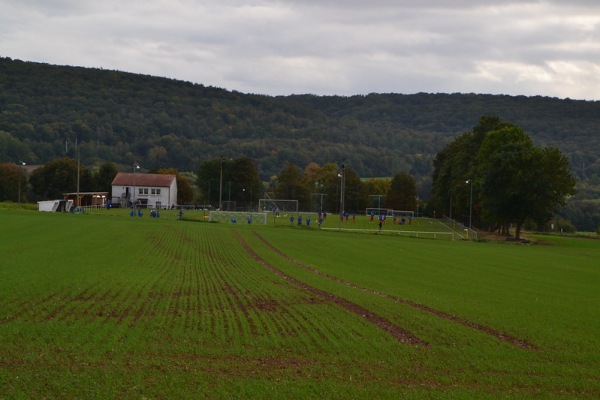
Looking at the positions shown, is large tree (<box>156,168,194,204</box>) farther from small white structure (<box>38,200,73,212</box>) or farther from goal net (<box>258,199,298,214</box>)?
small white structure (<box>38,200,73,212</box>)

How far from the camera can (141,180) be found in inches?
5281

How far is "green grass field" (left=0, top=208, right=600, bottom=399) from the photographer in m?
12.3

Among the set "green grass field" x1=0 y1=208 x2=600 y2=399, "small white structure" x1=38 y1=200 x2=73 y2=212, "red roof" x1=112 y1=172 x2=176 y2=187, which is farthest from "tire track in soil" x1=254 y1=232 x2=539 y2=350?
"red roof" x1=112 y1=172 x2=176 y2=187

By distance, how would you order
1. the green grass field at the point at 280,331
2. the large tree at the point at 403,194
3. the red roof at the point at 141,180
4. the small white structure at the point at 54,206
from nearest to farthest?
the green grass field at the point at 280,331, the small white structure at the point at 54,206, the red roof at the point at 141,180, the large tree at the point at 403,194

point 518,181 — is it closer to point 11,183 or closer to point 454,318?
point 454,318

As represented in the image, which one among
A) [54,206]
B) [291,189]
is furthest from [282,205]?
[54,206]

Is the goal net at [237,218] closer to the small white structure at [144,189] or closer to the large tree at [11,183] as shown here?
the small white structure at [144,189]

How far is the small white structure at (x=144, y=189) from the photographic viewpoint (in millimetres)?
132500

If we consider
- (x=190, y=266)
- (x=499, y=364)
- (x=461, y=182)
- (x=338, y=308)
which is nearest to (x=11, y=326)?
(x=338, y=308)

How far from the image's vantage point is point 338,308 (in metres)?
20.4

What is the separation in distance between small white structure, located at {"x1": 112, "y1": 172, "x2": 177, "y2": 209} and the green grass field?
330 ft

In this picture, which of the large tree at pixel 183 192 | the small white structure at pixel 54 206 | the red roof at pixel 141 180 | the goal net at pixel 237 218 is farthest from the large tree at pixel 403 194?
the small white structure at pixel 54 206

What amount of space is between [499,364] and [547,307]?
9.37 meters

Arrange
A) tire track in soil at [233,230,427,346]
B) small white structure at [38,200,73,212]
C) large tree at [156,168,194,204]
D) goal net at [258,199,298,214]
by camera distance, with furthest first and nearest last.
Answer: large tree at [156,168,194,204]
goal net at [258,199,298,214]
small white structure at [38,200,73,212]
tire track in soil at [233,230,427,346]
